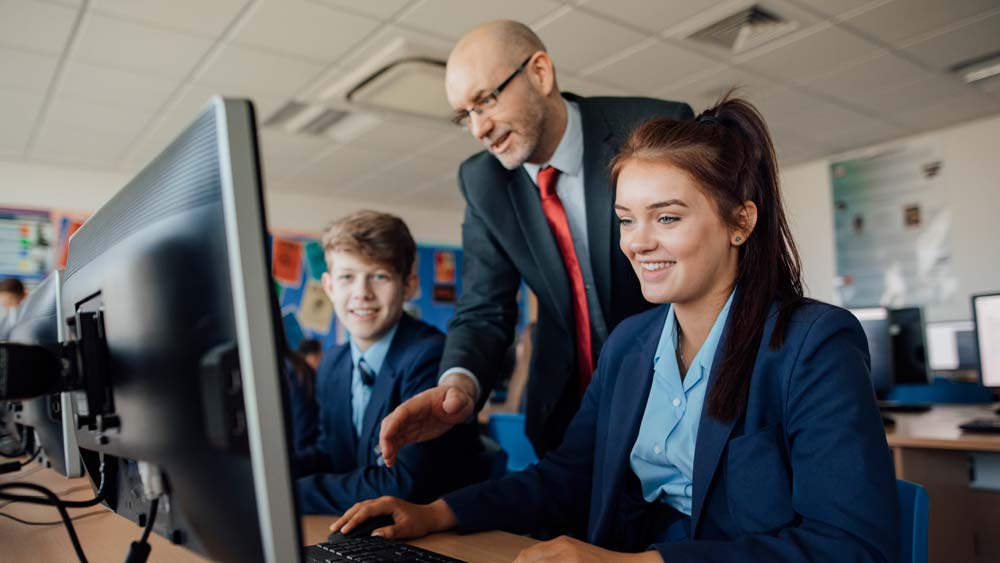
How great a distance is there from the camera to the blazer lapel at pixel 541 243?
5.06 ft

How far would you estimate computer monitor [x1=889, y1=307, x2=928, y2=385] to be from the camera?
327 centimetres

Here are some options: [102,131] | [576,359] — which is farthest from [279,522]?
[102,131]

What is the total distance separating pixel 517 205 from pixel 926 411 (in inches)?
90.1

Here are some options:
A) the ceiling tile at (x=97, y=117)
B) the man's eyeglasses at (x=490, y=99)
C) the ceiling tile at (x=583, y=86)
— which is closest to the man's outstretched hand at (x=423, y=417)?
the man's eyeglasses at (x=490, y=99)

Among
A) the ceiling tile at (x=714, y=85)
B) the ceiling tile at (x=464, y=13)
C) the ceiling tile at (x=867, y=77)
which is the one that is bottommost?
the ceiling tile at (x=867, y=77)

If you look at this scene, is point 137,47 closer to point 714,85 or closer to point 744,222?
point 714,85

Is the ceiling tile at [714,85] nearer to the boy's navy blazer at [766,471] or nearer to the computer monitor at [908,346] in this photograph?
the computer monitor at [908,346]

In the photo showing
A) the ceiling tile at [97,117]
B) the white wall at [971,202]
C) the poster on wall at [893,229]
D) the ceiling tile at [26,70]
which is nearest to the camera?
the ceiling tile at [26,70]

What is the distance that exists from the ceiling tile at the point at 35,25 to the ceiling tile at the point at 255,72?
0.64 m

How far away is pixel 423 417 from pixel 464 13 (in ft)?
8.40

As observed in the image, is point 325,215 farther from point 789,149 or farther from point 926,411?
point 926,411

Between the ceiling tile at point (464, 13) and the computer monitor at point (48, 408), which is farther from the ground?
the ceiling tile at point (464, 13)

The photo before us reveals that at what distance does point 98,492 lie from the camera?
80 centimetres

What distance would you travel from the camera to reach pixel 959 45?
397cm
